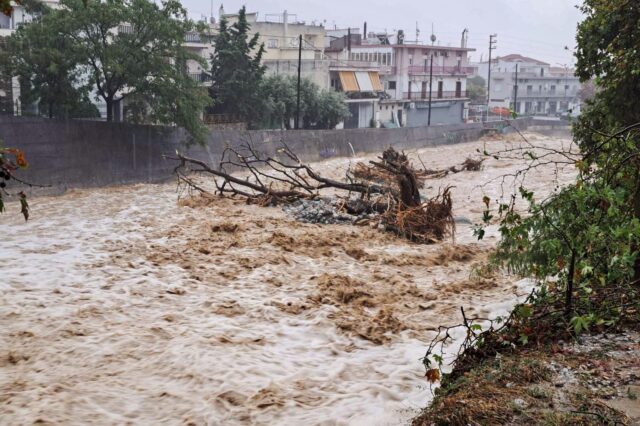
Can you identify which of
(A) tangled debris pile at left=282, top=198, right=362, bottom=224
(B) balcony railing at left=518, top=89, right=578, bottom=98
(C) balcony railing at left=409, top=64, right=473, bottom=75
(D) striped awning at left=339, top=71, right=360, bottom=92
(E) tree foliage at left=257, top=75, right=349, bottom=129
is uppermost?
(C) balcony railing at left=409, top=64, right=473, bottom=75

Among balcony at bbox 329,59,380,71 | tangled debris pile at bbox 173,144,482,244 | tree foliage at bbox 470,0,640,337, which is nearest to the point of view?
tree foliage at bbox 470,0,640,337

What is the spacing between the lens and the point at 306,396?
Result: 780 centimetres

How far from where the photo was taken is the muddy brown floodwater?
7.62 metres

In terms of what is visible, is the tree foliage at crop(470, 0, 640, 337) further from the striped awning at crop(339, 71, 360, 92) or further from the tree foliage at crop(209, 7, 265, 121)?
A: the striped awning at crop(339, 71, 360, 92)

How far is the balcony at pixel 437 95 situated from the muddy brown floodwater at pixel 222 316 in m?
46.4

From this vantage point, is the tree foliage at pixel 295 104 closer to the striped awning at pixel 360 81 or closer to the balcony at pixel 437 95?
the striped awning at pixel 360 81

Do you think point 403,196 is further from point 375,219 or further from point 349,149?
point 349,149

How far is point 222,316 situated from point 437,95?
192 feet

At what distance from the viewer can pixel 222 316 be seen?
414 inches

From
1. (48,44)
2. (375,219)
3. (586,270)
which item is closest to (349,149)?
(48,44)

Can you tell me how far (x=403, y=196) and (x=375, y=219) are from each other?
89 centimetres

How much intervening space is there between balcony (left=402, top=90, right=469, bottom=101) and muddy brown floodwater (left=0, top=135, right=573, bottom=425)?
152ft

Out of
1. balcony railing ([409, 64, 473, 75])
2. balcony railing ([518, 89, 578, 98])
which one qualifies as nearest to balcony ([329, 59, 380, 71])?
balcony railing ([409, 64, 473, 75])

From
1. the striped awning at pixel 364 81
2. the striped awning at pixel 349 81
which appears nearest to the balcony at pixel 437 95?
the striped awning at pixel 364 81
